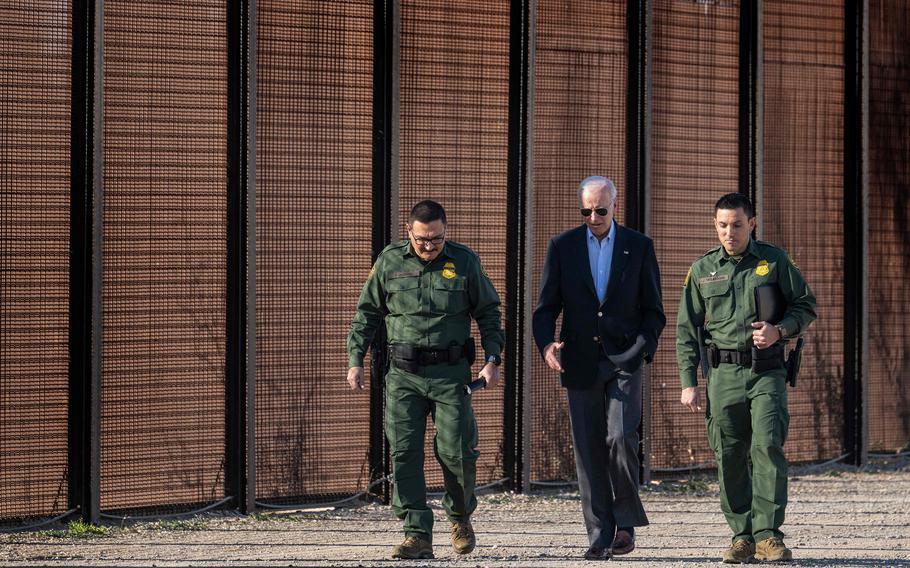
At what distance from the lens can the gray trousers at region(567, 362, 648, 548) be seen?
7496 mm

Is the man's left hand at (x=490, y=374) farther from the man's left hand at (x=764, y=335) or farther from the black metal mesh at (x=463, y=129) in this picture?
the black metal mesh at (x=463, y=129)

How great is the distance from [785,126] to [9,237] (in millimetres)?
5833

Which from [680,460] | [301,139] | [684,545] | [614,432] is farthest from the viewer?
[680,460]

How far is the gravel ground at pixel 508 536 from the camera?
770 centimetres

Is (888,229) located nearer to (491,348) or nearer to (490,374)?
(491,348)

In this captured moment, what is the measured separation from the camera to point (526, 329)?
33.3 feet

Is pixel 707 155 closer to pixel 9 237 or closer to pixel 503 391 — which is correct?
pixel 503 391

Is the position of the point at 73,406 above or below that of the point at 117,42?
below

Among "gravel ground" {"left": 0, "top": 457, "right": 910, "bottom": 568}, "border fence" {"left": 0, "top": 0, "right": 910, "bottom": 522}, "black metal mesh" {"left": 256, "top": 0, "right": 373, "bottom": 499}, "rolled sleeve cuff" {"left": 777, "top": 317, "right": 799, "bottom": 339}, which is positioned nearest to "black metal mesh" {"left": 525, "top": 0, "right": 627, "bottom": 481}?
"border fence" {"left": 0, "top": 0, "right": 910, "bottom": 522}

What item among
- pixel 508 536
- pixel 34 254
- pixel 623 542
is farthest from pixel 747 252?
pixel 34 254

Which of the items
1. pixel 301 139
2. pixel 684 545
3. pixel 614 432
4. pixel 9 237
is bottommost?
pixel 684 545

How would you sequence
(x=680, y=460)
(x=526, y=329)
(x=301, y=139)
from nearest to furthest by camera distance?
(x=301, y=139) < (x=526, y=329) < (x=680, y=460)

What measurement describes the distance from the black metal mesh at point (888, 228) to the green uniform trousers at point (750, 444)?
14.3 ft

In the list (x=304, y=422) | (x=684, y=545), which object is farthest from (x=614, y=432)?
(x=304, y=422)
